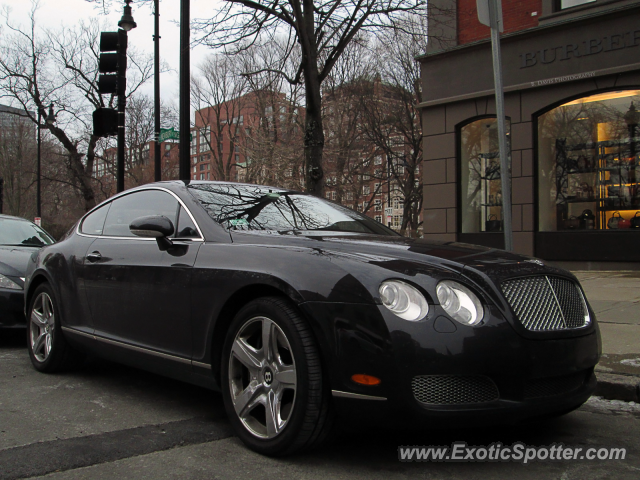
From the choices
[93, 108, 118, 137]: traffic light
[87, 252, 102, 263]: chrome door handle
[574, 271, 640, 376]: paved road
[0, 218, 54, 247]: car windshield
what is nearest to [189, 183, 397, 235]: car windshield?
[87, 252, 102, 263]: chrome door handle

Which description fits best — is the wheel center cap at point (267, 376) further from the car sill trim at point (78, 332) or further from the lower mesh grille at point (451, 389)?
the car sill trim at point (78, 332)

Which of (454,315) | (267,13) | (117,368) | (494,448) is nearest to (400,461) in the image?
(494,448)

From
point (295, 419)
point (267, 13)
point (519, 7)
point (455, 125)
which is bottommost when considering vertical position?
point (295, 419)

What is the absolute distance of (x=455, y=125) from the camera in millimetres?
14797

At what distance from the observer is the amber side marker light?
8.89 feet

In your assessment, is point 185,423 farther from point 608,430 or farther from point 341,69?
point 341,69

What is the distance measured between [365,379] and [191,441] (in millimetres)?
1162

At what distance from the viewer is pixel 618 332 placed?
5883mm

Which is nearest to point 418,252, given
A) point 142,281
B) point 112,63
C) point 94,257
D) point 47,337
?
Answer: point 142,281

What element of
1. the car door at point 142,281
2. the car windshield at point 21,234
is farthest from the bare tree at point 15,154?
the car door at point 142,281

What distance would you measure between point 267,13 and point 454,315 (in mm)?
9284

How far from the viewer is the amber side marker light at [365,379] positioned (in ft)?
8.89

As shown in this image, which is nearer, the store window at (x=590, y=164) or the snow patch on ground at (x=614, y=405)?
the snow patch on ground at (x=614, y=405)

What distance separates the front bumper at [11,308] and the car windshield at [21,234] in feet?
3.94
